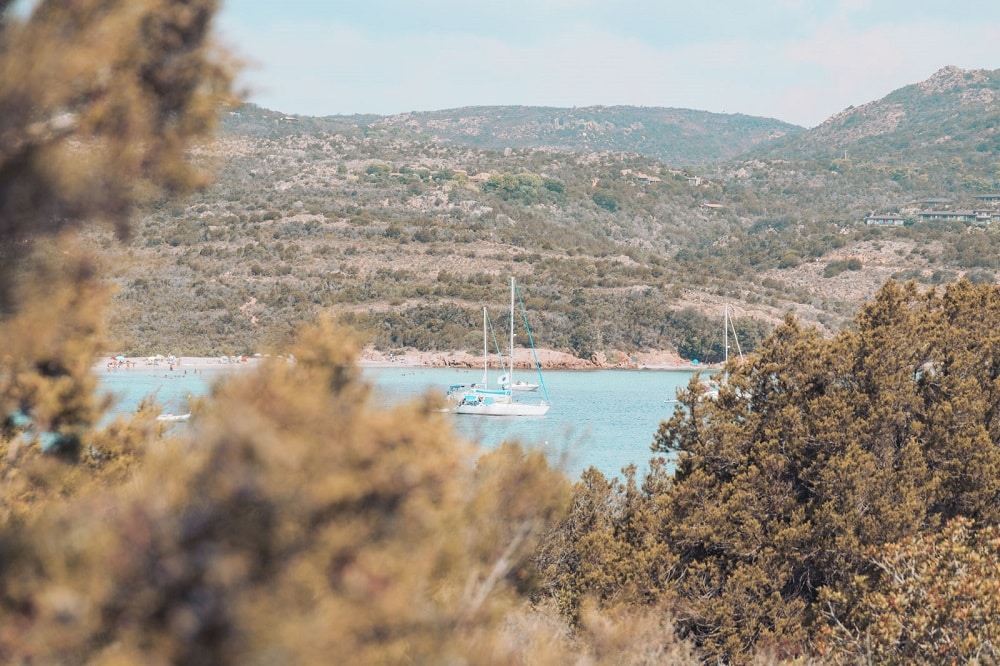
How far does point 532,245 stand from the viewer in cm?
7894

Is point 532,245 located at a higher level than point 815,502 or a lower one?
lower

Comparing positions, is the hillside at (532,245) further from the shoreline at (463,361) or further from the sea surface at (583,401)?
the sea surface at (583,401)

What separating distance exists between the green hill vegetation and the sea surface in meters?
11.4

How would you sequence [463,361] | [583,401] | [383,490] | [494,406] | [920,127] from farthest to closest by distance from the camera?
[920,127] < [463,361] < [583,401] < [494,406] < [383,490]

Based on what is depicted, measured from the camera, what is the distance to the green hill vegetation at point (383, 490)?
2.43 metres

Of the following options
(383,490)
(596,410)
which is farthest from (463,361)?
(383,490)

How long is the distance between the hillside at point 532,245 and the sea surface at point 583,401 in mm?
2521

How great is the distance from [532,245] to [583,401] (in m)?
33.1

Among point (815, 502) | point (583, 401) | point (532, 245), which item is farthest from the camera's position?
point (532, 245)

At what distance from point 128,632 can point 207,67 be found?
180 centimetres

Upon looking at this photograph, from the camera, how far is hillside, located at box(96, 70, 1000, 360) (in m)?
57.7

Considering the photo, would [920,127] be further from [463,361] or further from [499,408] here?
[499,408]

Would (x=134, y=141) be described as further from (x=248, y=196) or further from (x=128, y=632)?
(x=248, y=196)

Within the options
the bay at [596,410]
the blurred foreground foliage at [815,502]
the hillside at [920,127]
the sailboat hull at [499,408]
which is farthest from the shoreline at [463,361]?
the hillside at [920,127]
